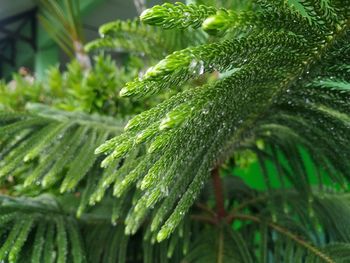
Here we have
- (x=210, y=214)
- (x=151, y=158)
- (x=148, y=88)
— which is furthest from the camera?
(x=210, y=214)

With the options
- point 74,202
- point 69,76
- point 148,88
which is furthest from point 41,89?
point 148,88

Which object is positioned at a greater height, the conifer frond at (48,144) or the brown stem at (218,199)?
the conifer frond at (48,144)

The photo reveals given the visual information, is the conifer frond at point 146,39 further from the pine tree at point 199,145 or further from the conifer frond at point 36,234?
the conifer frond at point 36,234

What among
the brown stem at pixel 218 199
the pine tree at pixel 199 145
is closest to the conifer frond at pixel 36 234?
the pine tree at pixel 199 145

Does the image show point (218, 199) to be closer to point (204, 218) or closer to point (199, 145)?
point (204, 218)

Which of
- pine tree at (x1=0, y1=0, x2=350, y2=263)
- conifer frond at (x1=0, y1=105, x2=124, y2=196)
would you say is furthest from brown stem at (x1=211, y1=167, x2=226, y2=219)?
conifer frond at (x1=0, y1=105, x2=124, y2=196)

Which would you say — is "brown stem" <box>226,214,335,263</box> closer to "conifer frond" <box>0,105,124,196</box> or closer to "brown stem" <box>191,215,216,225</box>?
"brown stem" <box>191,215,216,225</box>

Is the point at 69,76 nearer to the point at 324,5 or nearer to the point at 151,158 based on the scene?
the point at 151,158
